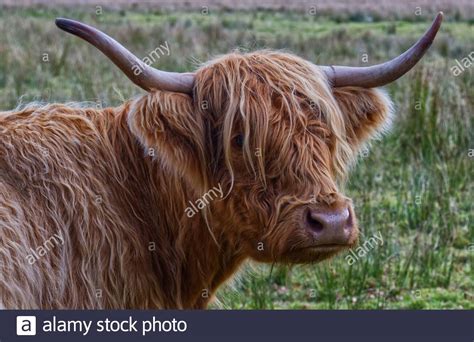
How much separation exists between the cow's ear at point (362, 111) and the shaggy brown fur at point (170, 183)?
0.02 m

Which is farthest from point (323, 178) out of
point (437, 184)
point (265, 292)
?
point (437, 184)

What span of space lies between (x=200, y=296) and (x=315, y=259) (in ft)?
2.12

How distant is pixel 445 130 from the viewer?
25.4 feet

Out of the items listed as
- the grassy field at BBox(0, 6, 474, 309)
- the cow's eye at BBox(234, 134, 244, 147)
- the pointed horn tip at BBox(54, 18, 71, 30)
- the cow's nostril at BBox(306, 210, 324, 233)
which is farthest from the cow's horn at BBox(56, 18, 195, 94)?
the cow's nostril at BBox(306, 210, 324, 233)

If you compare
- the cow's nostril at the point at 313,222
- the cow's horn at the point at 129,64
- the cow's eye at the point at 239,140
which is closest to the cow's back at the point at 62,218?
the cow's horn at the point at 129,64

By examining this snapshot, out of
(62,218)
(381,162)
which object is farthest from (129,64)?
(381,162)

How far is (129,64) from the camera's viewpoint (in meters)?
3.94

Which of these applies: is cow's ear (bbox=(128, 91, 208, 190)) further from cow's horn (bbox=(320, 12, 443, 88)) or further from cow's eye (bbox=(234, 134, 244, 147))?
cow's horn (bbox=(320, 12, 443, 88))

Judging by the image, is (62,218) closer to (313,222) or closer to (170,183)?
(170,183)

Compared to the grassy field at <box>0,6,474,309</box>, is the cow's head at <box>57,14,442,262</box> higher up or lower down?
higher up

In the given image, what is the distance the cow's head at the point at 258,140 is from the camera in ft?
12.9

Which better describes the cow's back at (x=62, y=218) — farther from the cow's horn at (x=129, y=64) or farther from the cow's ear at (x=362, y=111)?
the cow's ear at (x=362, y=111)

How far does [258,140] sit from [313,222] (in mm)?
396

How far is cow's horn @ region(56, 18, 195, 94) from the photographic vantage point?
3863 mm
